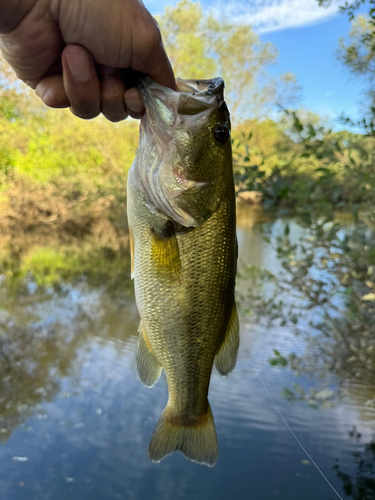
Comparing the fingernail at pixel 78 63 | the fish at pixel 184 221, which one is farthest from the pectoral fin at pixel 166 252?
the fingernail at pixel 78 63

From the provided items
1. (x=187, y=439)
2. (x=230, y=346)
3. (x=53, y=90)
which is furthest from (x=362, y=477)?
(x=53, y=90)

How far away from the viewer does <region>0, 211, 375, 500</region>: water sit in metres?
2.81

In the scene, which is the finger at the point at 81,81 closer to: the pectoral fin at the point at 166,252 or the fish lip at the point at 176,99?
the fish lip at the point at 176,99

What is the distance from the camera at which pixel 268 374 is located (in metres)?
3.94

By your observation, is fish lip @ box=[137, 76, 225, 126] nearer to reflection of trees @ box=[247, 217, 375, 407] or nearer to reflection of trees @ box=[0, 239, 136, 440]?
reflection of trees @ box=[247, 217, 375, 407]

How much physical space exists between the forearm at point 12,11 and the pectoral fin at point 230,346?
105 centimetres

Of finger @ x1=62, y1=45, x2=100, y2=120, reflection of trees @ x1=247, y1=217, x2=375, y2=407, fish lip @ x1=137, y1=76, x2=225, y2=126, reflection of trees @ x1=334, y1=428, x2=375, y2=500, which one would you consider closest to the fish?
fish lip @ x1=137, y1=76, x2=225, y2=126

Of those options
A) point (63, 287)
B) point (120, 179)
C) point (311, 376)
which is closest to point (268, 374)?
point (311, 376)

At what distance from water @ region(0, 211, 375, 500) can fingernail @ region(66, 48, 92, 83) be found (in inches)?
88.8

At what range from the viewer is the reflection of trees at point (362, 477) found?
108 inches

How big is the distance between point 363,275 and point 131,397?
7.74ft

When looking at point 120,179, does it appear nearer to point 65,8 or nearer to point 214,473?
point 214,473

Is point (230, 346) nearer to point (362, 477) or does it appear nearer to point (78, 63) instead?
point (78, 63)

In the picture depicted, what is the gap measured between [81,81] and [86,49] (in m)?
0.09
